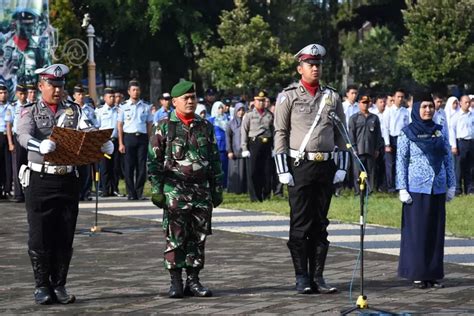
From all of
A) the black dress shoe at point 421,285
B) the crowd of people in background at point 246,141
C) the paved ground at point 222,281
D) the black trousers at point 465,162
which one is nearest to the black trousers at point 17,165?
the crowd of people in background at point 246,141

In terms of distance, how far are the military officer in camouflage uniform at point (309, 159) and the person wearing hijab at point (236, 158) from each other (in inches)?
462

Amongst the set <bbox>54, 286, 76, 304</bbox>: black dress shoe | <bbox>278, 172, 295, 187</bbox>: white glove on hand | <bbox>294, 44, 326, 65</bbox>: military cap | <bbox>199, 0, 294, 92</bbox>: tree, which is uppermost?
<bbox>199, 0, 294, 92</bbox>: tree

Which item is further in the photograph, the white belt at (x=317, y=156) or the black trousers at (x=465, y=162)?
the black trousers at (x=465, y=162)

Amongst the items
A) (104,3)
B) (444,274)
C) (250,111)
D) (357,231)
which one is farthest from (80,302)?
(104,3)

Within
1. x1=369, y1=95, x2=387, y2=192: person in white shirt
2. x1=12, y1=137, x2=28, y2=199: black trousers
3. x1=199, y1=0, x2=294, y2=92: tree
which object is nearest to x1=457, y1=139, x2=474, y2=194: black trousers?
x1=369, y1=95, x2=387, y2=192: person in white shirt

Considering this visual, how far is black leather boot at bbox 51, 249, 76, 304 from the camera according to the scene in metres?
11.1

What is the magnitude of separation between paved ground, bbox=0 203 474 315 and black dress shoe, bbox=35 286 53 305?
101 mm

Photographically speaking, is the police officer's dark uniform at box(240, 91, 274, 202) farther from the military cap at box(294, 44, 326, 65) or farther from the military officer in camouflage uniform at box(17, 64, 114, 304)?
the military officer in camouflage uniform at box(17, 64, 114, 304)

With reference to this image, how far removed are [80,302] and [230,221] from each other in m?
7.44

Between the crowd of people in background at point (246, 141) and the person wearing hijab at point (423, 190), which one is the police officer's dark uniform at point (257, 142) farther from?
the person wearing hijab at point (423, 190)

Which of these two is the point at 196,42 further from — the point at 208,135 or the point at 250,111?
the point at 208,135

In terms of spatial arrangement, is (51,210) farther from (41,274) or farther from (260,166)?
(260,166)

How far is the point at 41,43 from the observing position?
29.6 meters

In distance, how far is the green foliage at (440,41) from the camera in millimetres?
43406
